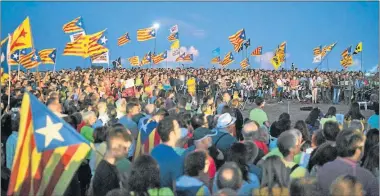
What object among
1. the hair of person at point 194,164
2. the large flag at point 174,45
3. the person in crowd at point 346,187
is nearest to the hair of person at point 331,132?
the hair of person at point 194,164

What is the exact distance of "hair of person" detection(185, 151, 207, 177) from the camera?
5.08m

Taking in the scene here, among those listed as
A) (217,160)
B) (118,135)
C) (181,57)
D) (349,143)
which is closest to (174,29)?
(181,57)

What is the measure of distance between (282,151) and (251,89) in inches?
1014

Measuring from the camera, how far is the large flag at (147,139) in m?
7.14

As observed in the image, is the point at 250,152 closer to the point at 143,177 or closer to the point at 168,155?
the point at 168,155

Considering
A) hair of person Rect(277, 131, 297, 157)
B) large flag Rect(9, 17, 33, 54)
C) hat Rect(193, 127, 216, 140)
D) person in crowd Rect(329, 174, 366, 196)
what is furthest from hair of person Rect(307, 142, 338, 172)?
large flag Rect(9, 17, 33, 54)

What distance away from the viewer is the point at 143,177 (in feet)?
13.9

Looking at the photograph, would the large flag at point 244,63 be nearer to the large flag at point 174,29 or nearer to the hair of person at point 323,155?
the large flag at point 174,29

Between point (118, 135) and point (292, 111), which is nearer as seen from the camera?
point (118, 135)

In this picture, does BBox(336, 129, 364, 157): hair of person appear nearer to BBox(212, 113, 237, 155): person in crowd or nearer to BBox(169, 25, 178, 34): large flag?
BBox(212, 113, 237, 155): person in crowd

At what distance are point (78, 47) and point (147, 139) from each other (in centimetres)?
1804

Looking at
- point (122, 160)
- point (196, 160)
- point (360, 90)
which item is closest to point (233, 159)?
point (196, 160)

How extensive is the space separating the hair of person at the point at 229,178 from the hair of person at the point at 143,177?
2.45ft

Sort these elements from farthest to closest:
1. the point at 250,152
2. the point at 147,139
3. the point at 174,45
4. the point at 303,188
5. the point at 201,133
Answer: the point at 174,45, the point at 147,139, the point at 201,133, the point at 250,152, the point at 303,188
